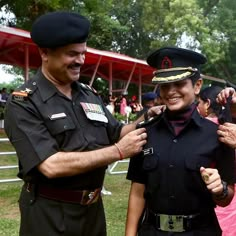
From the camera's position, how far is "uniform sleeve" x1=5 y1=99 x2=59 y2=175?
7.75ft

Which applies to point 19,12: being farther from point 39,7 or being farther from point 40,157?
point 40,157

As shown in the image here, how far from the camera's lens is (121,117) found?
47.1 feet

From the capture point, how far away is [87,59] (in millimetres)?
17828

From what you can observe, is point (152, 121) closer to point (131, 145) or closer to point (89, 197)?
point (131, 145)

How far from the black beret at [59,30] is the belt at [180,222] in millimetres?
1045

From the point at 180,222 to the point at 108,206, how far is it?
13.9ft

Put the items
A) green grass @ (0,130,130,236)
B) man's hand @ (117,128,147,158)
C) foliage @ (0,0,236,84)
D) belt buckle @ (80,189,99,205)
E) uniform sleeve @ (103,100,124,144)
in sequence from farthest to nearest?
foliage @ (0,0,236,84)
green grass @ (0,130,130,236)
uniform sleeve @ (103,100,124,144)
belt buckle @ (80,189,99,205)
man's hand @ (117,128,147,158)

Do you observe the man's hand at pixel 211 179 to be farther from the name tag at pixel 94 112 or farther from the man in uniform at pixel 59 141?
the name tag at pixel 94 112

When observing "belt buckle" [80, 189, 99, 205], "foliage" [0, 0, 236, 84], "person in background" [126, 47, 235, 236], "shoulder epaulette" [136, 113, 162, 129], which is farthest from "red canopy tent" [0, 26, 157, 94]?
"person in background" [126, 47, 235, 236]

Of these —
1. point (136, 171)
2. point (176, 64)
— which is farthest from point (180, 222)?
point (176, 64)

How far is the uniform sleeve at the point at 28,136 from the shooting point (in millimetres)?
2361

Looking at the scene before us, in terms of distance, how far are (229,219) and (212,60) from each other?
86.0ft

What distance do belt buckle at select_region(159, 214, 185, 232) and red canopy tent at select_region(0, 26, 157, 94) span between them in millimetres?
11244

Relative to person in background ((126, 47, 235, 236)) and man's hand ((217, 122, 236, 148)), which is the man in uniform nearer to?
person in background ((126, 47, 235, 236))
